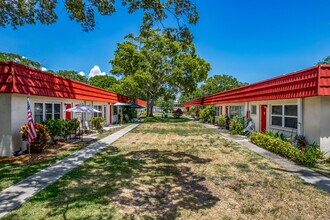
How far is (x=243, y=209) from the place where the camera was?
4891 millimetres

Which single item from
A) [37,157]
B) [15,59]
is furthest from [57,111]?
[15,59]

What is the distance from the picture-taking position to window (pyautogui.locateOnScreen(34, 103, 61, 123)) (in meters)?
11.9

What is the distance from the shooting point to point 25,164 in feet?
27.5

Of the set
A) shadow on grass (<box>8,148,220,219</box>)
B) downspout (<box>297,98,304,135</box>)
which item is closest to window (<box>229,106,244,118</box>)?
downspout (<box>297,98,304,135</box>)

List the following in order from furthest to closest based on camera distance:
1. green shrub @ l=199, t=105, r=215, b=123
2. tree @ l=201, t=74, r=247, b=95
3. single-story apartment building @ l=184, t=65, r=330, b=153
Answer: tree @ l=201, t=74, r=247, b=95
green shrub @ l=199, t=105, r=215, b=123
single-story apartment building @ l=184, t=65, r=330, b=153

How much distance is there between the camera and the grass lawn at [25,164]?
6.69 meters

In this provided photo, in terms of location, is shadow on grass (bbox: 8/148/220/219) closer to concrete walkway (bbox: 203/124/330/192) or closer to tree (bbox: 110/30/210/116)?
concrete walkway (bbox: 203/124/330/192)

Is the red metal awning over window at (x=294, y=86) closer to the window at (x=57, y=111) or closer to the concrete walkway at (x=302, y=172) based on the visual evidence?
the concrete walkway at (x=302, y=172)

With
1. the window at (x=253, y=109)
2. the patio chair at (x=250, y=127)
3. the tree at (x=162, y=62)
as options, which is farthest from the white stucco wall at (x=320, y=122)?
the tree at (x=162, y=62)

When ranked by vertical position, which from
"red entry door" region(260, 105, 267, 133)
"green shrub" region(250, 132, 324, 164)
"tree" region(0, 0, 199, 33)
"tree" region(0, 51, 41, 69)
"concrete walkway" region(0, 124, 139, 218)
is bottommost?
"concrete walkway" region(0, 124, 139, 218)

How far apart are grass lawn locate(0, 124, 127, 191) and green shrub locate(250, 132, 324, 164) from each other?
973 cm

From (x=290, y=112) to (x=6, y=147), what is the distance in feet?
46.0

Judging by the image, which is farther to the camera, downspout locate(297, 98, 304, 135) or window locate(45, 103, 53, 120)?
window locate(45, 103, 53, 120)

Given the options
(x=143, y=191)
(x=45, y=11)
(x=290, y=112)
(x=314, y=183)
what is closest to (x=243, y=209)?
(x=143, y=191)
